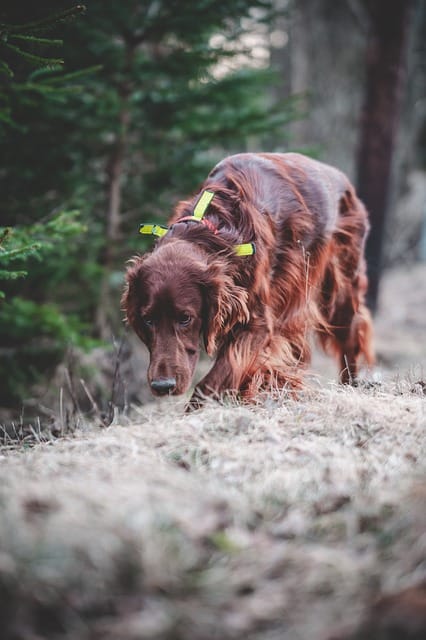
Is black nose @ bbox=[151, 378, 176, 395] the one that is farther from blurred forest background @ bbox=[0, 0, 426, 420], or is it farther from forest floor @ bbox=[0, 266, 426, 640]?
blurred forest background @ bbox=[0, 0, 426, 420]

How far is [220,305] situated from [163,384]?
0.50 m

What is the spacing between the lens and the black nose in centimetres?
273

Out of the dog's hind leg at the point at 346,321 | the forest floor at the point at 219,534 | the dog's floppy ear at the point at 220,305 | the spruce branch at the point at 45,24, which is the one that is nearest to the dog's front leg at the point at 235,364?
the dog's floppy ear at the point at 220,305

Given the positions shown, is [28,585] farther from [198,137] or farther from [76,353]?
[198,137]

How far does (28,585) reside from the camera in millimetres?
1364

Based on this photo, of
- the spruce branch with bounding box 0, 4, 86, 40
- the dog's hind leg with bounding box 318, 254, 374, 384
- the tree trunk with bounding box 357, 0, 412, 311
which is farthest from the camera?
the tree trunk with bounding box 357, 0, 412, 311

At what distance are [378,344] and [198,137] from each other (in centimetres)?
371

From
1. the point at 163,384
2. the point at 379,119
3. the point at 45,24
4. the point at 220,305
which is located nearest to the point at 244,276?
the point at 220,305

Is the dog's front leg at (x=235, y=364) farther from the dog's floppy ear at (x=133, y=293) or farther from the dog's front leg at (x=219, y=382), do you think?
the dog's floppy ear at (x=133, y=293)

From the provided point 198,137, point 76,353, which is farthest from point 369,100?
point 76,353

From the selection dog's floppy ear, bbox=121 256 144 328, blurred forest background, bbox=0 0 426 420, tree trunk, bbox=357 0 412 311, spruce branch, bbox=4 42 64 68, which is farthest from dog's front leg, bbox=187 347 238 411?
tree trunk, bbox=357 0 412 311

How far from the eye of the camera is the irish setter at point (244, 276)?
2844 mm

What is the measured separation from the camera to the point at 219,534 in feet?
5.17

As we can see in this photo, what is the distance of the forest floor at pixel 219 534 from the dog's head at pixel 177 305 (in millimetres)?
492
